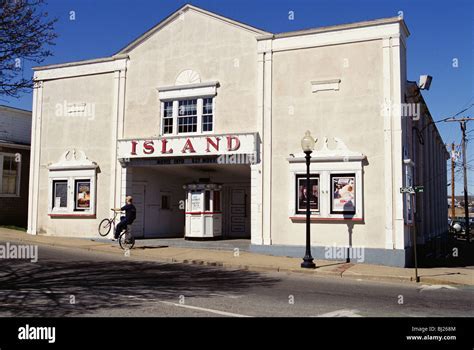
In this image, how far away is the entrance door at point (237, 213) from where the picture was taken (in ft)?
70.0

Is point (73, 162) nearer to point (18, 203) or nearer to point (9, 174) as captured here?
point (9, 174)

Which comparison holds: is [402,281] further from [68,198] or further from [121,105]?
[68,198]

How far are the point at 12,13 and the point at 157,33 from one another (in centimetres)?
912

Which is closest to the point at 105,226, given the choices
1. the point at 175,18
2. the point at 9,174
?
the point at 9,174

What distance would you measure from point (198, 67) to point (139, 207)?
6447 mm

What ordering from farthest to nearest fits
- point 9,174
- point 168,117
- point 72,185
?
point 9,174
point 72,185
point 168,117

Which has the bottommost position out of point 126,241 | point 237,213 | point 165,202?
point 126,241

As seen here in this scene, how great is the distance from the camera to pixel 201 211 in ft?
62.3

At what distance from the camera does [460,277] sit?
12.6 meters

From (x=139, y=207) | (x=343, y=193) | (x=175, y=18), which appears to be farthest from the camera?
(x=139, y=207)

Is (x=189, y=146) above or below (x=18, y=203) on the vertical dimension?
above

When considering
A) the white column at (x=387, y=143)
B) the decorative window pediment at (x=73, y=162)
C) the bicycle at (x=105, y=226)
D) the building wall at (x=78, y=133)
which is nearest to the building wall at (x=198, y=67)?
the building wall at (x=78, y=133)

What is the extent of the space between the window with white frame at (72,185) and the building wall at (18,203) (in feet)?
15.5
